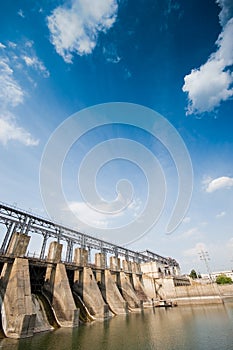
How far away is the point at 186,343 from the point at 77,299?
1772 cm

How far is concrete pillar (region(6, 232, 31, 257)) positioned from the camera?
2212 cm

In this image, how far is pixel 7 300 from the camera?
1773 cm

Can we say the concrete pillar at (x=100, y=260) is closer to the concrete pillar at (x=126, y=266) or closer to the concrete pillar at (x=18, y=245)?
the concrete pillar at (x=126, y=266)

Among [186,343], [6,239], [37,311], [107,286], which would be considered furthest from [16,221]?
[186,343]

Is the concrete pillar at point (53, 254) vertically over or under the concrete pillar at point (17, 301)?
over

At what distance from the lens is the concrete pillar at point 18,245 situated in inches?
871

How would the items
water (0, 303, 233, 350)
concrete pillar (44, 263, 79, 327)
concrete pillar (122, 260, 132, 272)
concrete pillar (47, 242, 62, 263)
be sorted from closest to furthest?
water (0, 303, 233, 350) < concrete pillar (44, 263, 79, 327) < concrete pillar (47, 242, 62, 263) < concrete pillar (122, 260, 132, 272)

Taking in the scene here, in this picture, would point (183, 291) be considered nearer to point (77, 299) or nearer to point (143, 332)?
point (77, 299)

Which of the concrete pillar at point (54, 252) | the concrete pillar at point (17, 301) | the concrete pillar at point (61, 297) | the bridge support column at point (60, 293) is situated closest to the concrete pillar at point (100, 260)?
the concrete pillar at point (54, 252)

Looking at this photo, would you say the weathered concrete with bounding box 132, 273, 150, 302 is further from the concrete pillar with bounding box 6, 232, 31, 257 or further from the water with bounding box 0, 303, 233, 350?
the concrete pillar with bounding box 6, 232, 31, 257

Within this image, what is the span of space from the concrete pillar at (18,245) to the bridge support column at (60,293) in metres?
4.73

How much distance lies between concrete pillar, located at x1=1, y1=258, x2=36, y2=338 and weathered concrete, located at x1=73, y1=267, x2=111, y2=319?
10.7 metres

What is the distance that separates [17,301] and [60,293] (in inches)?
245

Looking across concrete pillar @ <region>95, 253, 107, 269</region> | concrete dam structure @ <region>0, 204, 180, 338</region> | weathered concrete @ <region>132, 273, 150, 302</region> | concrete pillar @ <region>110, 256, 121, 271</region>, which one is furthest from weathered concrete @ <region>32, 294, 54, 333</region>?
weathered concrete @ <region>132, 273, 150, 302</region>
